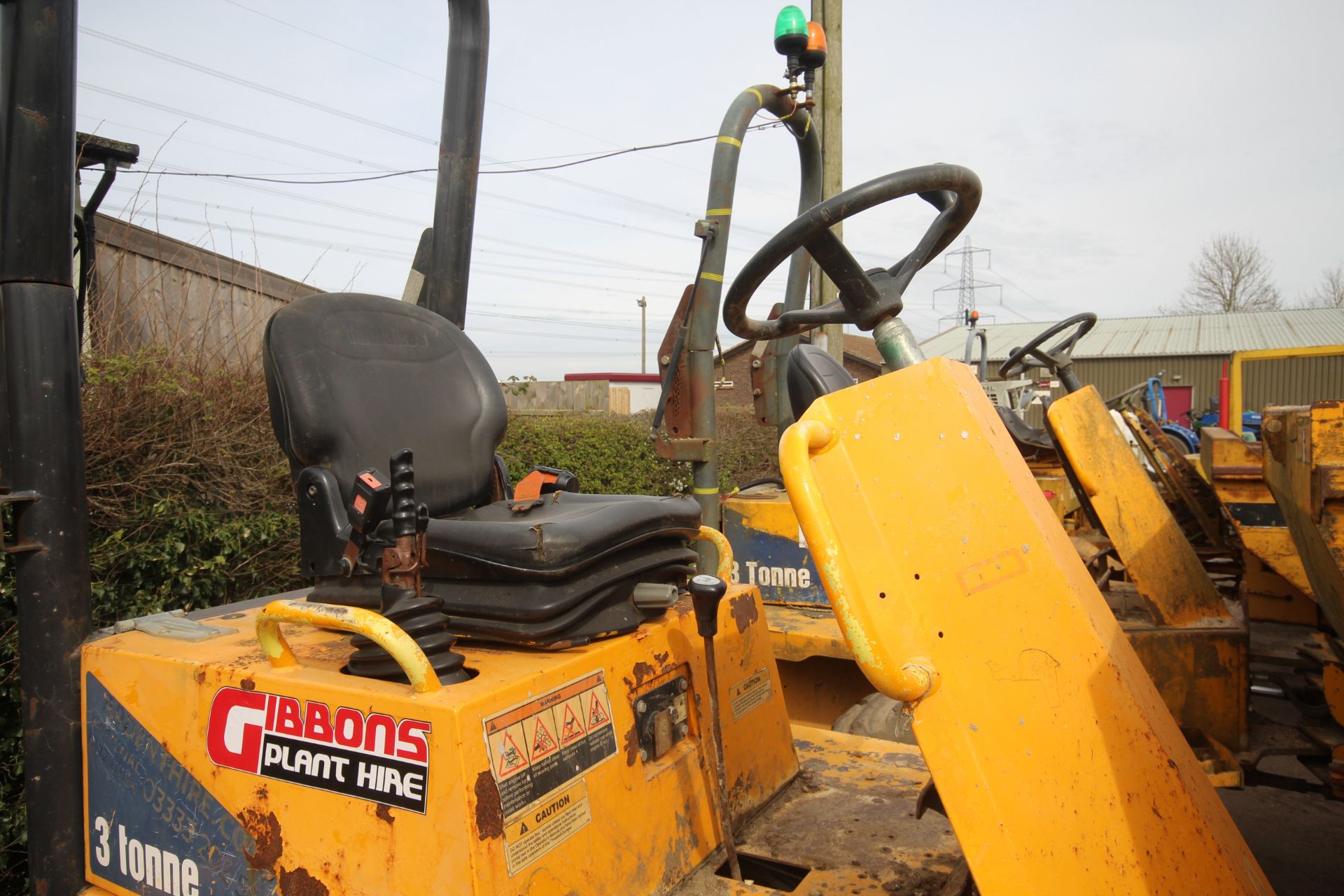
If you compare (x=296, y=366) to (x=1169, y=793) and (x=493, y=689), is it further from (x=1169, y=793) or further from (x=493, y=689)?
(x=1169, y=793)

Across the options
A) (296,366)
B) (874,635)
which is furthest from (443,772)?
Result: (296,366)

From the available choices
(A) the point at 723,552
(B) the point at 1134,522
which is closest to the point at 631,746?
(A) the point at 723,552

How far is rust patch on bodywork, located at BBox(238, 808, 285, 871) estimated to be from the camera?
159 centimetres

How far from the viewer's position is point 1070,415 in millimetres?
3086

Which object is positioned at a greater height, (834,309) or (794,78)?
(794,78)

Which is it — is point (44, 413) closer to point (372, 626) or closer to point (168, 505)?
point (372, 626)

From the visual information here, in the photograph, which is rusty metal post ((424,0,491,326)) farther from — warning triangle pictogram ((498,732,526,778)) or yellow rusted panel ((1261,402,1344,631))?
yellow rusted panel ((1261,402,1344,631))

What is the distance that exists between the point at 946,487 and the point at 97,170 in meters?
3.37

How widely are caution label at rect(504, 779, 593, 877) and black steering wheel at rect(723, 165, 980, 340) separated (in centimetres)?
94

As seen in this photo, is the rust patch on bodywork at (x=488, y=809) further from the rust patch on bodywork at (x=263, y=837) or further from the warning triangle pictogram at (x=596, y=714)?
the rust patch on bodywork at (x=263, y=837)

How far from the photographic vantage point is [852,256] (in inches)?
59.7

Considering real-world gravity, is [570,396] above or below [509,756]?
above

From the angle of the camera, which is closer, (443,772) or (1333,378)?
(443,772)

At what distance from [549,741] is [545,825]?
14 cm
